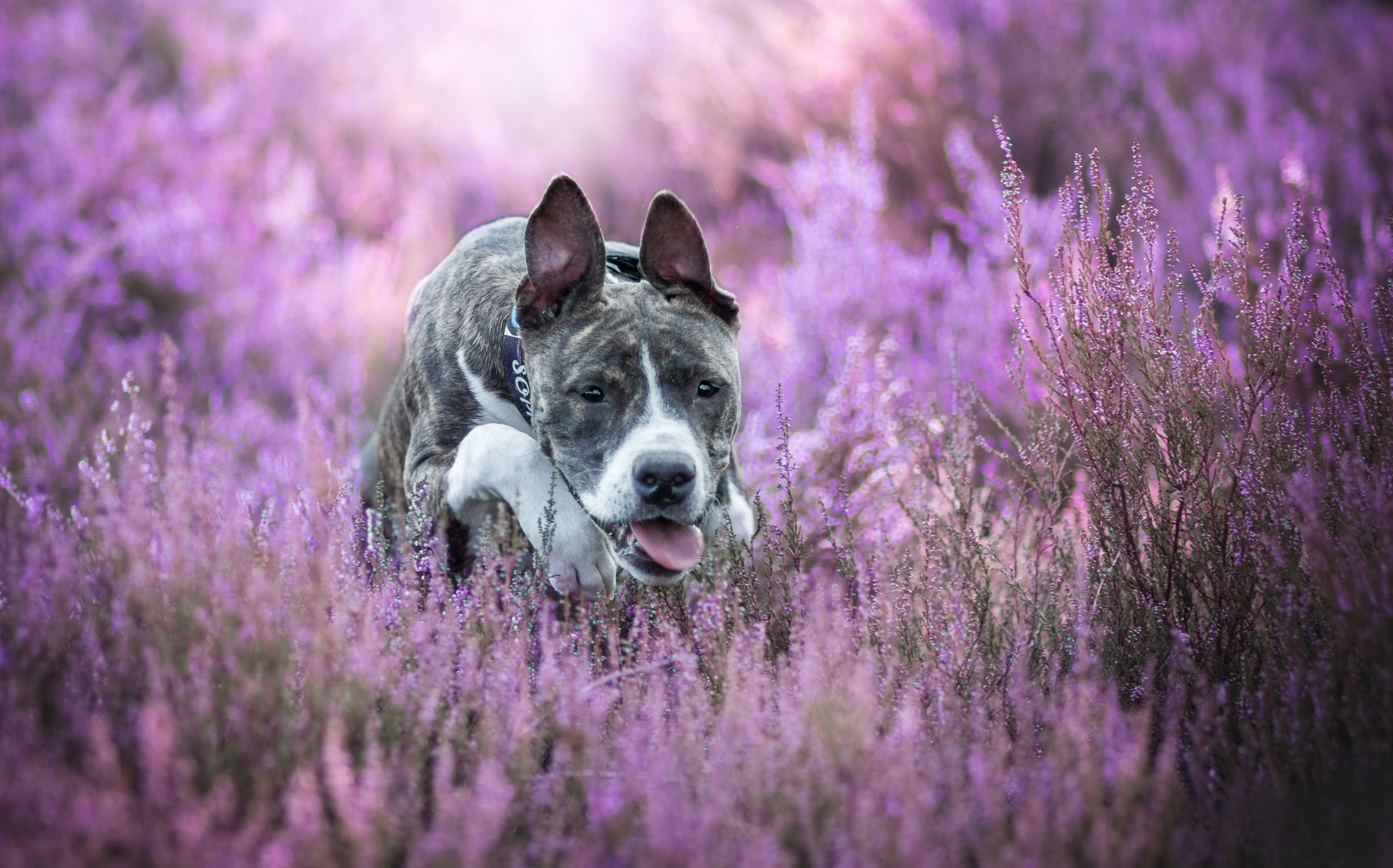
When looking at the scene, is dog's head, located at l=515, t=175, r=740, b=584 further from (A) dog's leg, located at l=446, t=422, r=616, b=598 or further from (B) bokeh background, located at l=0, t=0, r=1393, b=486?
(B) bokeh background, located at l=0, t=0, r=1393, b=486

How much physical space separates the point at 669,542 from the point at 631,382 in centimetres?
44

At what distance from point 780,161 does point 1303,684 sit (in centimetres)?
533

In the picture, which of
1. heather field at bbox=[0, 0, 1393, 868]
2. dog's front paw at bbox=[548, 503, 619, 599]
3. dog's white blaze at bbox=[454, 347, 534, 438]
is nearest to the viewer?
heather field at bbox=[0, 0, 1393, 868]

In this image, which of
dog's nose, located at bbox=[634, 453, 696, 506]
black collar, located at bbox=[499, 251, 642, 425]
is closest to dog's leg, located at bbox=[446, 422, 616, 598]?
black collar, located at bbox=[499, 251, 642, 425]

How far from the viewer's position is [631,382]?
2869 mm

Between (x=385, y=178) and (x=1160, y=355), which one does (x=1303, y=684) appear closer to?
(x=1160, y=355)

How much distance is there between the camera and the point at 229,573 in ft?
7.14

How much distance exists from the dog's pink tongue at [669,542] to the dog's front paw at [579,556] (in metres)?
0.12

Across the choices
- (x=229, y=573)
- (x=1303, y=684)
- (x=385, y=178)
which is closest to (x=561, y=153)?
(x=385, y=178)

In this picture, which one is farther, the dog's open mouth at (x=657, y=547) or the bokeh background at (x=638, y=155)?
the bokeh background at (x=638, y=155)

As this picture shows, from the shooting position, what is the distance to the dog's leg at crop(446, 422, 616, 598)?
2.90 m

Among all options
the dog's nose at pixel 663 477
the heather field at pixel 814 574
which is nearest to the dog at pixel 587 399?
the dog's nose at pixel 663 477

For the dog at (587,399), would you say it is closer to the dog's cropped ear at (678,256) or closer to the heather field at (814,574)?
the dog's cropped ear at (678,256)

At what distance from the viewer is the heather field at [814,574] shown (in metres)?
1.77
